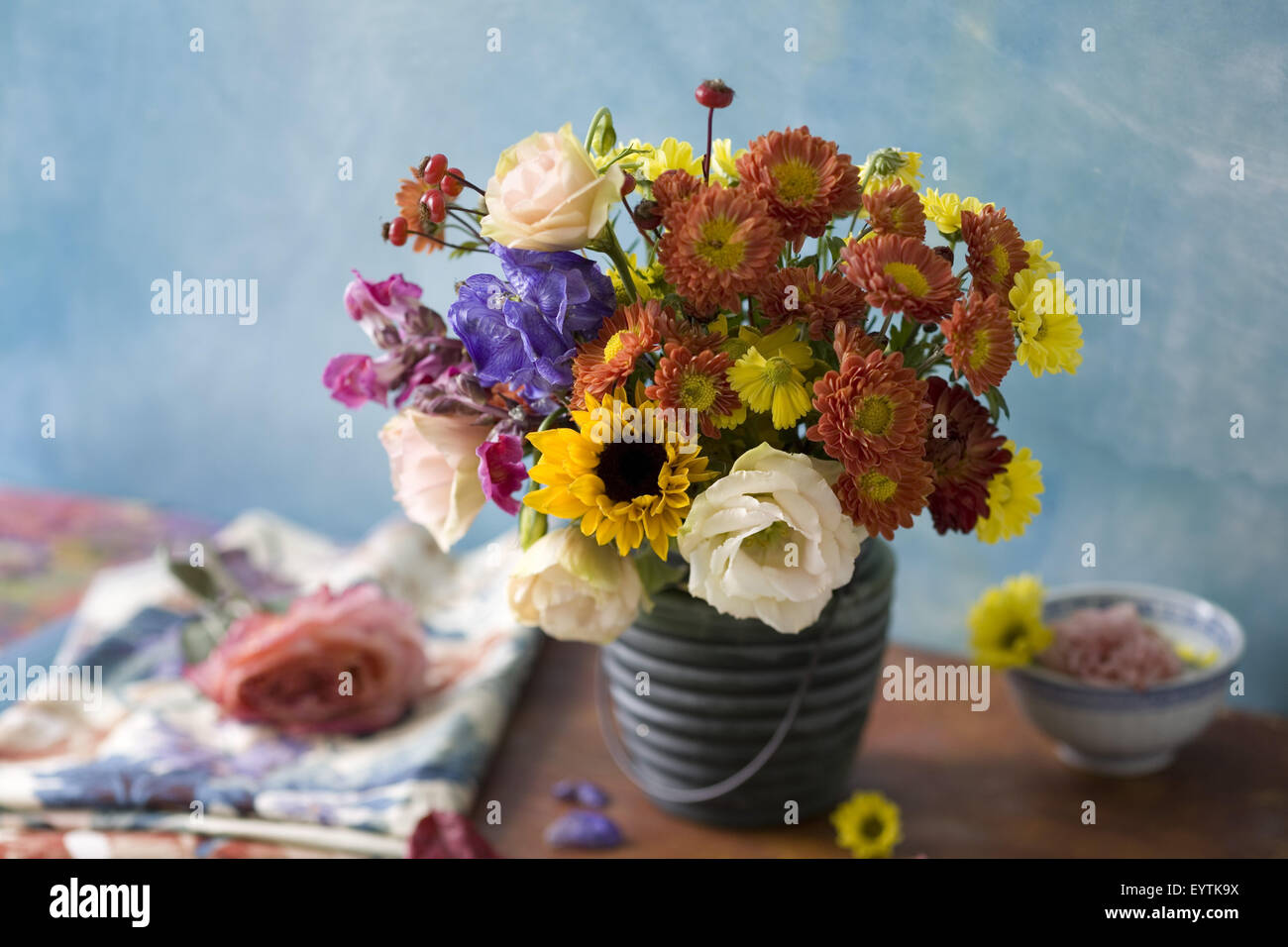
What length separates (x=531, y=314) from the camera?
2.30 ft

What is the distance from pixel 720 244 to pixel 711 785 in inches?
18.2

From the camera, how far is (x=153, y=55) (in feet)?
5.35

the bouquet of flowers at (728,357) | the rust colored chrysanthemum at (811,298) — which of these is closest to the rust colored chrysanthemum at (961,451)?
the bouquet of flowers at (728,357)

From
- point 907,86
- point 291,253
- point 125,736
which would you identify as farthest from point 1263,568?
point 291,253

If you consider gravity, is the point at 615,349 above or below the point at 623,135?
below

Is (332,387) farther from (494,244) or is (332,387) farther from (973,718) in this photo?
(973,718)

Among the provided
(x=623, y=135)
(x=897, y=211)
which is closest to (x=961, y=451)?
(x=897, y=211)

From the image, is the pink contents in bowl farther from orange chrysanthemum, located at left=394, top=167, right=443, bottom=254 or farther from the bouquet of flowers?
orange chrysanthemum, located at left=394, top=167, right=443, bottom=254

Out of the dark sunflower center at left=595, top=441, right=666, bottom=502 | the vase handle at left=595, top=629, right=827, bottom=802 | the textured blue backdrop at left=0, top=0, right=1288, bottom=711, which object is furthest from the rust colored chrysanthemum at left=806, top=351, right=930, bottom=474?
the textured blue backdrop at left=0, top=0, right=1288, bottom=711

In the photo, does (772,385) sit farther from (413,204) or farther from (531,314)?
(413,204)

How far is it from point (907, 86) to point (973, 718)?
643 millimetres

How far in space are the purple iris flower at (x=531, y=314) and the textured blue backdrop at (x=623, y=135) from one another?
0.53m

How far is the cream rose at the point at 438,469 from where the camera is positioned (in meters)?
0.78
